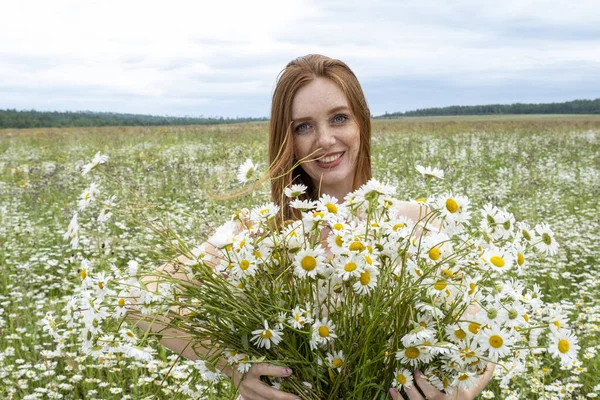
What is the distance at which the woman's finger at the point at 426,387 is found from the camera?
3.75ft

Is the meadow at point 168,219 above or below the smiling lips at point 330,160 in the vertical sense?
below

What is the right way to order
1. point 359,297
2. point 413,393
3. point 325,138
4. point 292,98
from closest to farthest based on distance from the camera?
1. point 359,297
2. point 413,393
3. point 325,138
4. point 292,98

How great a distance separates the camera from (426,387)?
116cm

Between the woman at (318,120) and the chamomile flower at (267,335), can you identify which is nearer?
the chamomile flower at (267,335)

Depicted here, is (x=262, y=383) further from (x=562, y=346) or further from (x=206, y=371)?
(x=562, y=346)

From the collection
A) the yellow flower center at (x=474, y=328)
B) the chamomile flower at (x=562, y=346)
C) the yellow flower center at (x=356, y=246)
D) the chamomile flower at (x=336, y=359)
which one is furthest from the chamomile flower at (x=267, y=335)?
the chamomile flower at (x=562, y=346)

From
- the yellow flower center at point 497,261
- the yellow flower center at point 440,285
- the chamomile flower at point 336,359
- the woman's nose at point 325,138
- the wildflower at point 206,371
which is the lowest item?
the wildflower at point 206,371

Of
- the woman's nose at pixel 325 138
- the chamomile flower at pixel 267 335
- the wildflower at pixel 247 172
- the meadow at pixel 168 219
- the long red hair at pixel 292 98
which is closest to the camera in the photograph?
the chamomile flower at pixel 267 335

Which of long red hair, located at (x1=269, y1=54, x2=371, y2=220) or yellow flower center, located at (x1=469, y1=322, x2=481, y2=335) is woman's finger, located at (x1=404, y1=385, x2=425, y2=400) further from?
long red hair, located at (x1=269, y1=54, x2=371, y2=220)

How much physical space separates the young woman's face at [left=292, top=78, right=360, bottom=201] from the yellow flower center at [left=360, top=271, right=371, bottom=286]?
3.60ft

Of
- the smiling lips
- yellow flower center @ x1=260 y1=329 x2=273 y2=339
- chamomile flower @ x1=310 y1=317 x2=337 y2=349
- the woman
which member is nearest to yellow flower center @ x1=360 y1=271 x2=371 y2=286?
chamomile flower @ x1=310 y1=317 x2=337 y2=349

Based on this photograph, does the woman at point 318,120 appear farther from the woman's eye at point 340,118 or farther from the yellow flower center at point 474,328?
the yellow flower center at point 474,328

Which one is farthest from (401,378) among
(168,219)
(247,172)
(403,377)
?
(168,219)

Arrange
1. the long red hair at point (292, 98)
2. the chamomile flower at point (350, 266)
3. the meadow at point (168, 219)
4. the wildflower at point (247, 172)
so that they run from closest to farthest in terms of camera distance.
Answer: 1. the chamomile flower at point (350, 266)
2. the wildflower at point (247, 172)
3. the long red hair at point (292, 98)
4. the meadow at point (168, 219)
